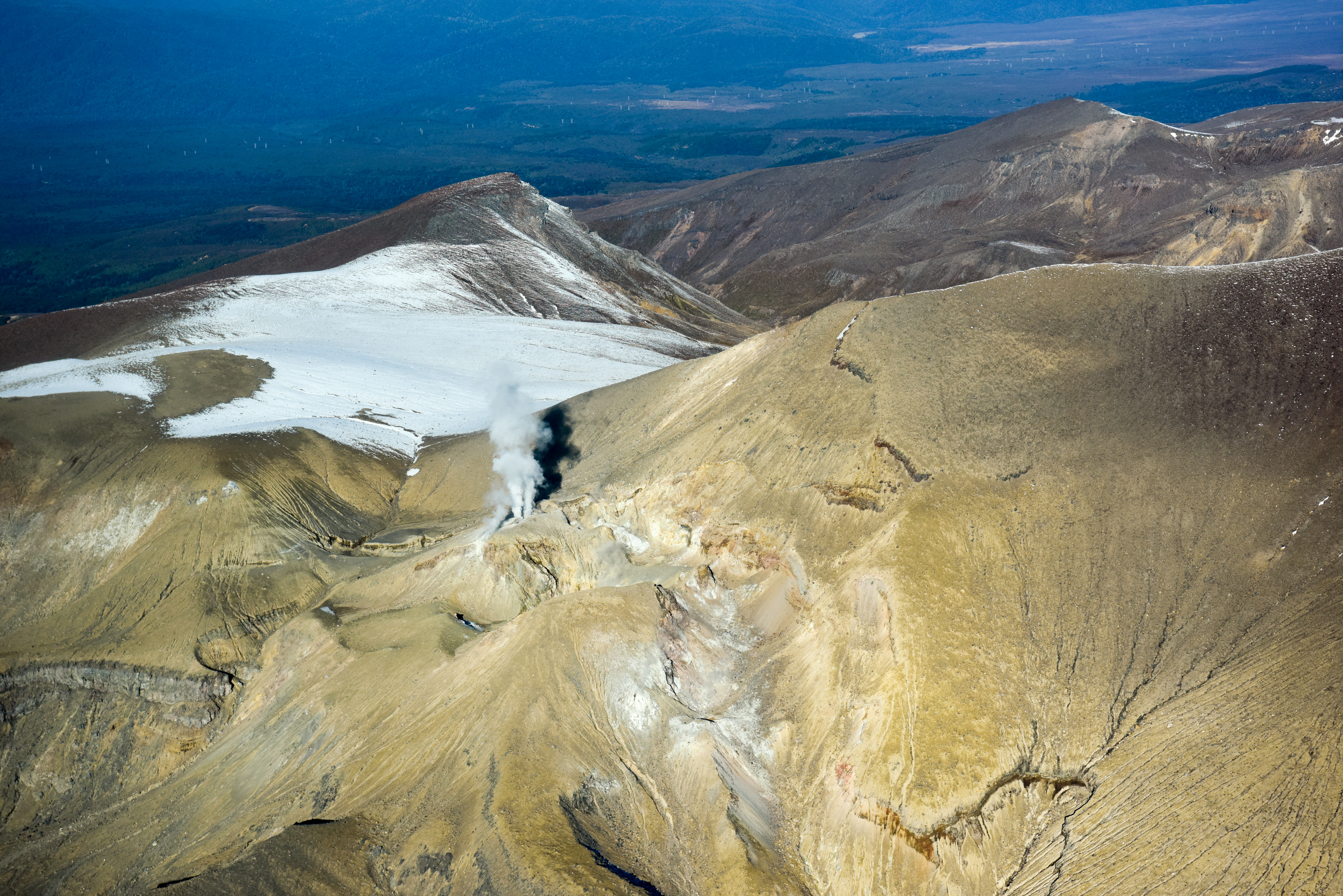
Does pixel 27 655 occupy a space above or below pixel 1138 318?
below

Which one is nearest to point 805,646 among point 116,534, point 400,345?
point 116,534

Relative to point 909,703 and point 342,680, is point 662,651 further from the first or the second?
point 342,680

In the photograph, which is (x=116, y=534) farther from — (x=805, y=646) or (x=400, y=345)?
(x=400, y=345)

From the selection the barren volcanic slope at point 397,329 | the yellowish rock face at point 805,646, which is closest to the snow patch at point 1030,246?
the barren volcanic slope at point 397,329

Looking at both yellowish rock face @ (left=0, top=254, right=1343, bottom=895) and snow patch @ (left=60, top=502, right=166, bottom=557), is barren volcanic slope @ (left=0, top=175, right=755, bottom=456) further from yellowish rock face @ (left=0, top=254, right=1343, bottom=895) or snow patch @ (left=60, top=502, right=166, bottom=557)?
yellowish rock face @ (left=0, top=254, right=1343, bottom=895)

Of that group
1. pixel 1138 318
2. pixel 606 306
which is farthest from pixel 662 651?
pixel 606 306

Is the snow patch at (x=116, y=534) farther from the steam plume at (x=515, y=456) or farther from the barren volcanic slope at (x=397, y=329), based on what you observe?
the steam plume at (x=515, y=456)
